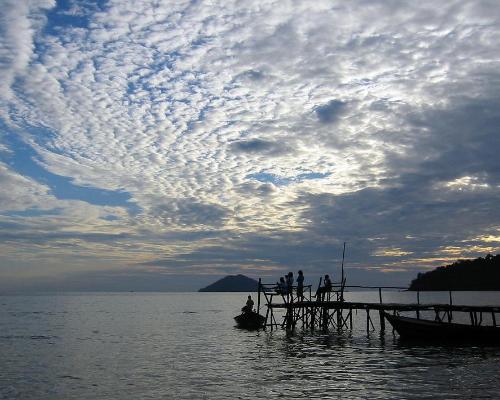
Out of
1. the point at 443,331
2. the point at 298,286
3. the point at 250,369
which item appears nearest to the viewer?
the point at 250,369

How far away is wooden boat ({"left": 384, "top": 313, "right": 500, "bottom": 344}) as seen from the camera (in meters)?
34.4

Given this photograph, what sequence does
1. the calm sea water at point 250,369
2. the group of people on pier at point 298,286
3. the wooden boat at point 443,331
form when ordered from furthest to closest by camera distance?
1. the group of people on pier at point 298,286
2. the wooden boat at point 443,331
3. the calm sea water at point 250,369

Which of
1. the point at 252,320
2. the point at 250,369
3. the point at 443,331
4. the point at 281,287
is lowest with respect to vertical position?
the point at 250,369

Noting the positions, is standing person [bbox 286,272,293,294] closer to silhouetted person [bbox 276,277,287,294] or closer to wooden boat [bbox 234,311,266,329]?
silhouetted person [bbox 276,277,287,294]

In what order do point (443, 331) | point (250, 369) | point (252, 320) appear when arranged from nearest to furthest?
point (250, 369)
point (443, 331)
point (252, 320)

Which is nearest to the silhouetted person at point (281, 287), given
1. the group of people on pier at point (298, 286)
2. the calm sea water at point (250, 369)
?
the group of people on pier at point (298, 286)

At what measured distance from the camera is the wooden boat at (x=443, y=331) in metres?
34.4

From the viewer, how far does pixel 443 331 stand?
35.6 meters

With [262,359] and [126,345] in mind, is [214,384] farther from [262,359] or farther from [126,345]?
[126,345]

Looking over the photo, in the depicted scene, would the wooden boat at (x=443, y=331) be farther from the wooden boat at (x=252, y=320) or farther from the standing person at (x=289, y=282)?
the wooden boat at (x=252, y=320)

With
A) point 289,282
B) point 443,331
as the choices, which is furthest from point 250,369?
point 289,282

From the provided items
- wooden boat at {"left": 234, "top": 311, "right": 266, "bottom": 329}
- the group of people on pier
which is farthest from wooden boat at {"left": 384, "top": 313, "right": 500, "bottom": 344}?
wooden boat at {"left": 234, "top": 311, "right": 266, "bottom": 329}

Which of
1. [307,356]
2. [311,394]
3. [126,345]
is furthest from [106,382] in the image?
[126,345]

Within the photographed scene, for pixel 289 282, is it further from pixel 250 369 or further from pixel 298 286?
pixel 250 369
